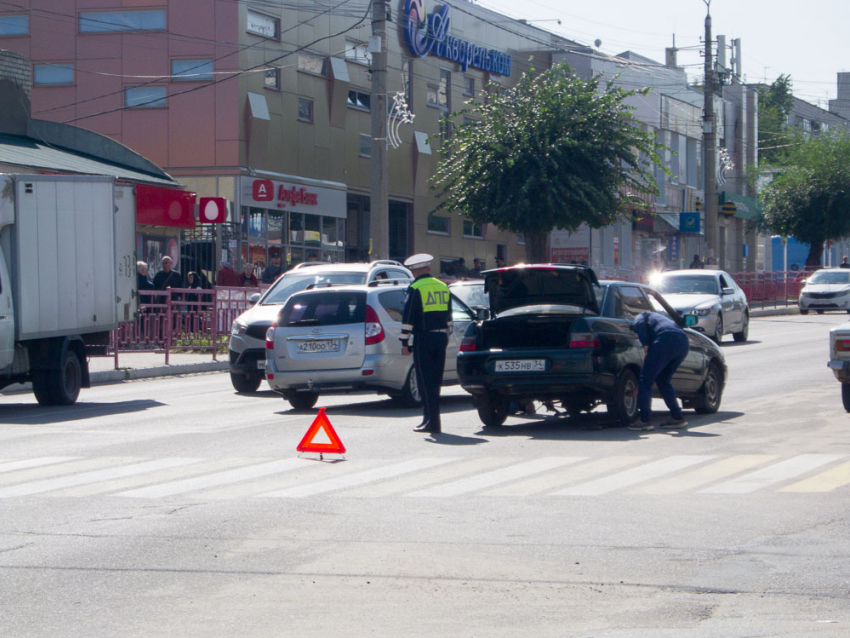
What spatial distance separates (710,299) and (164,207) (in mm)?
13930

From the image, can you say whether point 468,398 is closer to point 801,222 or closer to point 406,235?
point 406,235

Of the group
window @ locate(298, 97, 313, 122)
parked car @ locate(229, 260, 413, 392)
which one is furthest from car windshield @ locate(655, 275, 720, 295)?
window @ locate(298, 97, 313, 122)

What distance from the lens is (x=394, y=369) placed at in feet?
49.9

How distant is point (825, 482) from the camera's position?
31.9 ft

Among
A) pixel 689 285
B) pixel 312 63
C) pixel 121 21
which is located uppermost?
pixel 121 21

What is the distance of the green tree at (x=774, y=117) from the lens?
81625 millimetres

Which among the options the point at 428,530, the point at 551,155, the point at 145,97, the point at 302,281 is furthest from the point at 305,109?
the point at 428,530

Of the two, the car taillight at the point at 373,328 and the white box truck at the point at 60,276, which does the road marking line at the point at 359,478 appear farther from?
the white box truck at the point at 60,276

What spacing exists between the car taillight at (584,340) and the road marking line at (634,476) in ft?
6.63

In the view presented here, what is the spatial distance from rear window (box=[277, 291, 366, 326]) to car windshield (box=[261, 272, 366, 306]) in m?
3.40

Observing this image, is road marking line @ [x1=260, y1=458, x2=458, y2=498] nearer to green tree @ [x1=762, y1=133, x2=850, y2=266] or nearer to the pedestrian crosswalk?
the pedestrian crosswalk

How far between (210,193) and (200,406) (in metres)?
19.4

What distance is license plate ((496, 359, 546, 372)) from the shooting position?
42.3 ft

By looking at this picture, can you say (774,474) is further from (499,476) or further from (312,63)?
(312,63)
